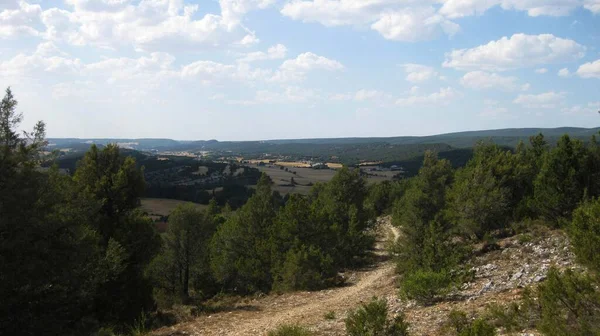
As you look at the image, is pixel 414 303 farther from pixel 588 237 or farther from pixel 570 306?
pixel 588 237

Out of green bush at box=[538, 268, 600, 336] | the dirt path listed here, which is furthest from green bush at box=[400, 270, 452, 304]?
green bush at box=[538, 268, 600, 336]

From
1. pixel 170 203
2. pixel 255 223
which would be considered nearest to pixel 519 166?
pixel 255 223

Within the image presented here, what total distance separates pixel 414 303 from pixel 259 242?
50.2ft

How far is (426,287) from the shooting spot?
47.0ft

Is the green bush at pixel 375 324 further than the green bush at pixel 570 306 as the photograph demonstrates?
Yes

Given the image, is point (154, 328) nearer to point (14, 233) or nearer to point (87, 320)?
point (87, 320)

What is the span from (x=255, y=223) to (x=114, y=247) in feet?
51.4

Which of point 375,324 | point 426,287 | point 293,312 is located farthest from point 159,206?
point 375,324

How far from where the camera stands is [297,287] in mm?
22438

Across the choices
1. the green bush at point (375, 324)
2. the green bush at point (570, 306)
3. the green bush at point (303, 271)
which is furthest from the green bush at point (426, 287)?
the green bush at point (303, 271)

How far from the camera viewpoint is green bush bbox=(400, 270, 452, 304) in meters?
14.3

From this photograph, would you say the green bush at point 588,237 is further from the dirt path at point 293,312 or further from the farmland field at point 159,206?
the farmland field at point 159,206

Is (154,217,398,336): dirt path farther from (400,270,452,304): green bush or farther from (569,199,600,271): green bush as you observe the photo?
(569,199,600,271): green bush

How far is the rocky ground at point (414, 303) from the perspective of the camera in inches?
517
